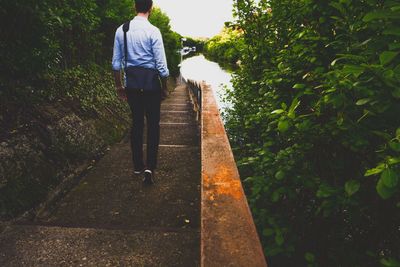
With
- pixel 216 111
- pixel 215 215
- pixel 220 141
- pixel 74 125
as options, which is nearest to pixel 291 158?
pixel 215 215

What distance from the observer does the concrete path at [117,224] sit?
6.60 ft

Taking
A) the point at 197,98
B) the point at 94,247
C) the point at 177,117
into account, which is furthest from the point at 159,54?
the point at 177,117

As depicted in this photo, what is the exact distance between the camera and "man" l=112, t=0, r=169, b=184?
308 cm

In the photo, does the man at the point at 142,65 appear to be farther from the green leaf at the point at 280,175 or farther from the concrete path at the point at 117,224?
the green leaf at the point at 280,175

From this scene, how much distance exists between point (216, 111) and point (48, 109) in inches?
79.7

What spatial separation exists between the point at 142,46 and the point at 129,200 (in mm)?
1496

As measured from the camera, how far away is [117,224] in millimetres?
2543

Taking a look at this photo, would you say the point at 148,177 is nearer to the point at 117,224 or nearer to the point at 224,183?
the point at 117,224

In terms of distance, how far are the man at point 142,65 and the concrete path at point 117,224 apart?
34cm

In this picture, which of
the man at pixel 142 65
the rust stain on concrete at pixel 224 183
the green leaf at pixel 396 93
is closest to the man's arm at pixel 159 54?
the man at pixel 142 65

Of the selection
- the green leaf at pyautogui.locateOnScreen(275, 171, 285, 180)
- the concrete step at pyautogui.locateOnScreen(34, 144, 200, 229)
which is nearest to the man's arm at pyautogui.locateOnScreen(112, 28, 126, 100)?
the concrete step at pyautogui.locateOnScreen(34, 144, 200, 229)

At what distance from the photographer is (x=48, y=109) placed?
11.2 ft

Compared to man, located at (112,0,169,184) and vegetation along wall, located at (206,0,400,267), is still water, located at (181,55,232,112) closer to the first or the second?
man, located at (112,0,169,184)

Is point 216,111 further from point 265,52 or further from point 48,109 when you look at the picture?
point 48,109
